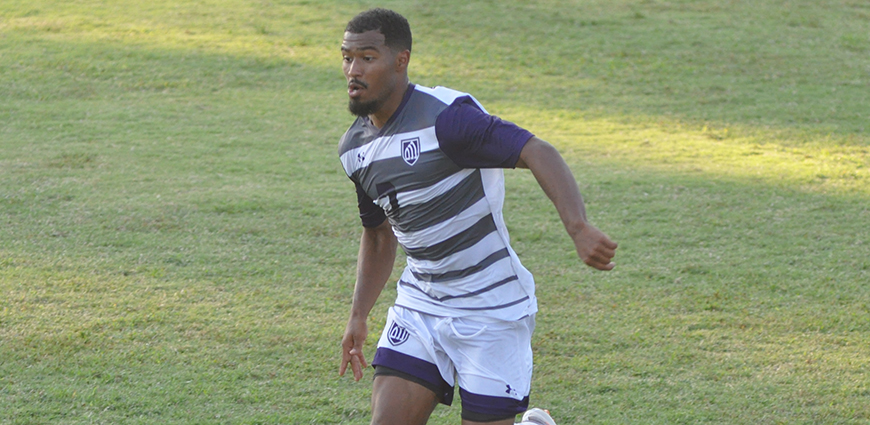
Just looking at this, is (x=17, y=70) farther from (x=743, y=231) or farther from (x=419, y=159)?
(x=419, y=159)

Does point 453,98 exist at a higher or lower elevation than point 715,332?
higher

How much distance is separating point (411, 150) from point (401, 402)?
912mm

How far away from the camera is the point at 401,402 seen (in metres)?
3.36

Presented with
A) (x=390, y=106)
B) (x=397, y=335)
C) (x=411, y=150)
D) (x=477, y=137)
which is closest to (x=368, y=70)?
(x=390, y=106)

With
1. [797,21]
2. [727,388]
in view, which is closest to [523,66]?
[797,21]

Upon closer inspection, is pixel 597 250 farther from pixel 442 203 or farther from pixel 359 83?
pixel 359 83

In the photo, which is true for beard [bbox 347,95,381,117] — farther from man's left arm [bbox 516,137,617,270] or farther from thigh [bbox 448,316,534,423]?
thigh [bbox 448,316,534,423]

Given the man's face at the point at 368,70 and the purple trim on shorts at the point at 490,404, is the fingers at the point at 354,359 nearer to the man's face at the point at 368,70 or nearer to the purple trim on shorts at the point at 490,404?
the purple trim on shorts at the point at 490,404

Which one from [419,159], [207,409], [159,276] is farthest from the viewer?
[159,276]

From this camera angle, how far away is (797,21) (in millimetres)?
16188

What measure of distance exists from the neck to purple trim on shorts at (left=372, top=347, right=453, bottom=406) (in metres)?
0.86

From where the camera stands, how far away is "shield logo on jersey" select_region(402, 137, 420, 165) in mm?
3299

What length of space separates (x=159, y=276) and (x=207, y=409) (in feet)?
6.65

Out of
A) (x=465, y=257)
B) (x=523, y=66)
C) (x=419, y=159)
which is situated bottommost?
(x=523, y=66)
